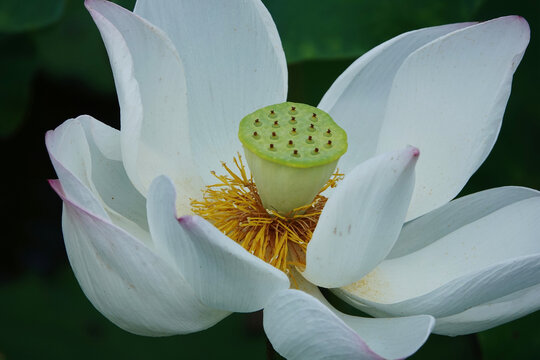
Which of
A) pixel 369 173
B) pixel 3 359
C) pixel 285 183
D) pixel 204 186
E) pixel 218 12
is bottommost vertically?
pixel 3 359

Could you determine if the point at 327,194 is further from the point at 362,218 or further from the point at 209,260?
the point at 209,260

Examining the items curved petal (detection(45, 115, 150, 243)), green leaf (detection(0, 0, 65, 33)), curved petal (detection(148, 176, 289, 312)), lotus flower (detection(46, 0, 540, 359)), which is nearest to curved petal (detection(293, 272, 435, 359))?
lotus flower (detection(46, 0, 540, 359))

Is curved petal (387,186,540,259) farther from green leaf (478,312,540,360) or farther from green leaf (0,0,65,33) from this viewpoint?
green leaf (0,0,65,33)

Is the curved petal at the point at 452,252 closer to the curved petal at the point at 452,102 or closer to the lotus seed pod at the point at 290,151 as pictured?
the curved petal at the point at 452,102

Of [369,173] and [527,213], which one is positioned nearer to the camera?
[369,173]

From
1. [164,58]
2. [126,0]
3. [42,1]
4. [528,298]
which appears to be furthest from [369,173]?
[42,1]

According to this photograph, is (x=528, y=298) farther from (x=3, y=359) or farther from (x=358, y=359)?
(x=3, y=359)
